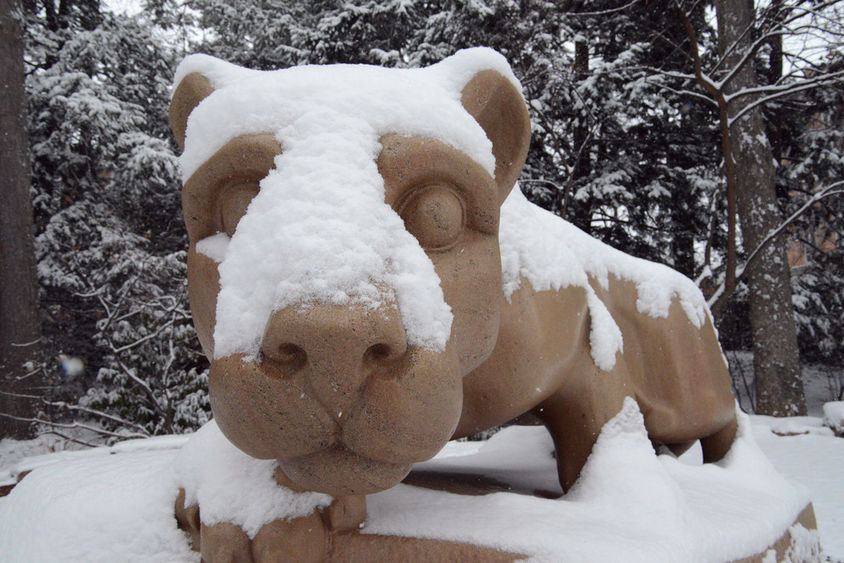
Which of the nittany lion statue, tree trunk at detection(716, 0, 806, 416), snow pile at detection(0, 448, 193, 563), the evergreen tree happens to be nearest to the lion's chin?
the nittany lion statue

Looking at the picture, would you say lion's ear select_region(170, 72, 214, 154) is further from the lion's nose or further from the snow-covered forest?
the snow-covered forest

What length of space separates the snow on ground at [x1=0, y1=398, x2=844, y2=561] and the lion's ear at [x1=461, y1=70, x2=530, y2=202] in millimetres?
644

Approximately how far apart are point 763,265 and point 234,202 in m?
6.39

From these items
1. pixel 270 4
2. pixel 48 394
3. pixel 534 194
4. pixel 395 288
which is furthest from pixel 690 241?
pixel 395 288

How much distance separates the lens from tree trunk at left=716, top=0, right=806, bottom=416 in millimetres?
6113

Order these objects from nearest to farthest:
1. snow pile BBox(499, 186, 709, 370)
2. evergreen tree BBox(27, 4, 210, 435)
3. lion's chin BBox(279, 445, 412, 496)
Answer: lion's chin BBox(279, 445, 412, 496) < snow pile BBox(499, 186, 709, 370) < evergreen tree BBox(27, 4, 210, 435)

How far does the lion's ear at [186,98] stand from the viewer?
1.24 meters

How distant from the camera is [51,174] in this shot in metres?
7.71

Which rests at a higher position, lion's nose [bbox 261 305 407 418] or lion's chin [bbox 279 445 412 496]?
lion's nose [bbox 261 305 407 418]

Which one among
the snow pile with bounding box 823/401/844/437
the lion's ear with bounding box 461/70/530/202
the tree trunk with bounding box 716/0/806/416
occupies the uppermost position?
the lion's ear with bounding box 461/70/530/202

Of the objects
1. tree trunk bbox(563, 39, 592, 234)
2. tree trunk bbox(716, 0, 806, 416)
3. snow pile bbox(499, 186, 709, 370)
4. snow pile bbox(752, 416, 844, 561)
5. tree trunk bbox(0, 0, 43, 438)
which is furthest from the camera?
tree trunk bbox(563, 39, 592, 234)

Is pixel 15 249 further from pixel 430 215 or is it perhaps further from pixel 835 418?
pixel 835 418

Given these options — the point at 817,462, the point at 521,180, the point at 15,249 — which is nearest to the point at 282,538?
the point at 817,462

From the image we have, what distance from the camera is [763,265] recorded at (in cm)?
623
